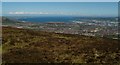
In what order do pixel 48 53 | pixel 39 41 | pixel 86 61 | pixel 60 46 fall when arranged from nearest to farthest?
pixel 86 61, pixel 48 53, pixel 60 46, pixel 39 41

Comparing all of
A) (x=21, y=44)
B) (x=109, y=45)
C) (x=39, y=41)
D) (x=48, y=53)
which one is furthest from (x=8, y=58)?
(x=109, y=45)

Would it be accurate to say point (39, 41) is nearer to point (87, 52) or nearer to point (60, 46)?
point (60, 46)

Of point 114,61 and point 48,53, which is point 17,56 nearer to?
point 48,53

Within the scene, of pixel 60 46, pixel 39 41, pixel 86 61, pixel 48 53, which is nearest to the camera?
pixel 86 61

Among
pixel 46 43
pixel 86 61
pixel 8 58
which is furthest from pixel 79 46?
pixel 8 58

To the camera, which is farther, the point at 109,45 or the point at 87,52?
the point at 109,45

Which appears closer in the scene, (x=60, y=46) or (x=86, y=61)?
(x=86, y=61)
